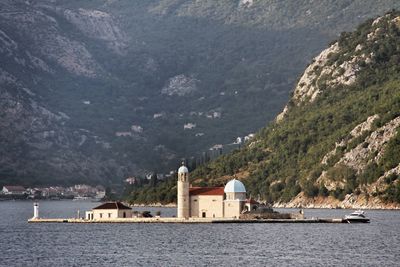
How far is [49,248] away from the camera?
616 feet

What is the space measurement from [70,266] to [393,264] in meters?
34.8

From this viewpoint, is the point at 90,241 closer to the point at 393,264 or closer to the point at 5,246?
the point at 5,246

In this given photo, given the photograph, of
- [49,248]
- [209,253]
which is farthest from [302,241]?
[49,248]

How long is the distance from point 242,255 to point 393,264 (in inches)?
850

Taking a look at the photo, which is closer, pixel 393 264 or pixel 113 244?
pixel 393 264

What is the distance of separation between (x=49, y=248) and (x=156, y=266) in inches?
1212

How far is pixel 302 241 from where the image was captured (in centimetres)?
19375

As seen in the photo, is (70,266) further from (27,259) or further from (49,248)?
(49,248)

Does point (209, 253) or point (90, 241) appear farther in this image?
point (90, 241)

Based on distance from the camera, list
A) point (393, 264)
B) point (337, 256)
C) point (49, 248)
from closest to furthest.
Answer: point (393, 264), point (337, 256), point (49, 248)

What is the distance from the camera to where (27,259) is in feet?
561

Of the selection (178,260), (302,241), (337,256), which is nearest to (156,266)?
(178,260)

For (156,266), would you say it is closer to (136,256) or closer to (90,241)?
(136,256)

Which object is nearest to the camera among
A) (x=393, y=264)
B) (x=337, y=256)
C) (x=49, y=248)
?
(x=393, y=264)
